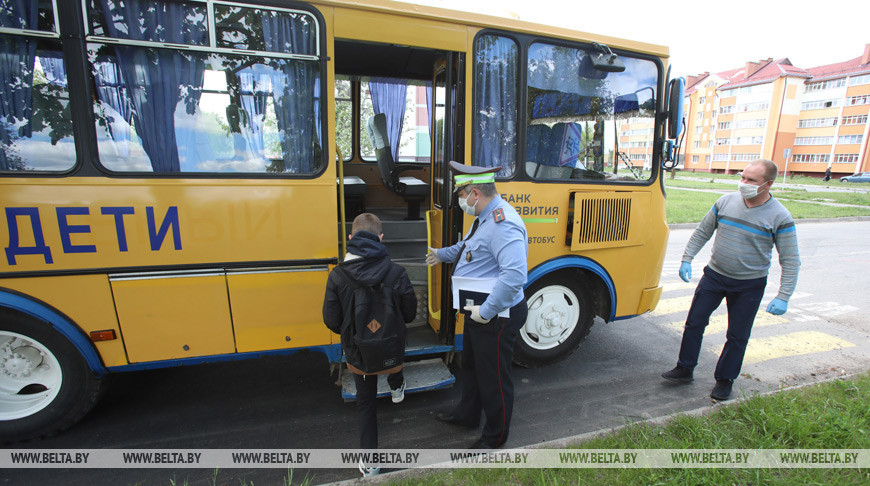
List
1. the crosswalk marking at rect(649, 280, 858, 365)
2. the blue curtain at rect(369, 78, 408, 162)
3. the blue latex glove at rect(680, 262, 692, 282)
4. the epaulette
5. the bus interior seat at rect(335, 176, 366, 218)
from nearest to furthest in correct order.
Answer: the epaulette < the blue latex glove at rect(680, 262, 692, 282) < the bus interior seat at rect(335, 176, 366, 218) < the crosswalk marking at rect(649, 280, 858, 365) < the blue curtain at rect(369, 78, 408, 162)

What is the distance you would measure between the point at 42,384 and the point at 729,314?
17.1 ft

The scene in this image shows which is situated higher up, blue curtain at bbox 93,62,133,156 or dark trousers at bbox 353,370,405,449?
blue curtain at bbox 93,62,133,156

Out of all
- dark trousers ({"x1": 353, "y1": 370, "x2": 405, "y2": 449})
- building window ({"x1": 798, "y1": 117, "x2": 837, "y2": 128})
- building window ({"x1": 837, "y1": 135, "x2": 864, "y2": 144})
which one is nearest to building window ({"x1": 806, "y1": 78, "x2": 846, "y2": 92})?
building window ({"x1": 798, "y1": 117, "x2": 837, "y2": 128})

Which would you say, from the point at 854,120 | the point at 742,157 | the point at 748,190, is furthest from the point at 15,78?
the point at 854,120

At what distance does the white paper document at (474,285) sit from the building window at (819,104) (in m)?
63.1

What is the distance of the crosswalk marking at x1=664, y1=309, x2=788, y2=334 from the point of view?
5.26 m

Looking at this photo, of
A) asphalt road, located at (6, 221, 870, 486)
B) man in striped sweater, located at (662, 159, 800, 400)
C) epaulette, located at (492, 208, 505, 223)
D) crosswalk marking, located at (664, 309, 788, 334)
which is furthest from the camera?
crosswalk marking, located at (664, 309, 788, 334)

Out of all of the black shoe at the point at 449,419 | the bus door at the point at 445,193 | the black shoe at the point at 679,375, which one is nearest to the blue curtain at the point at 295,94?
the bus door at the point at 445,193

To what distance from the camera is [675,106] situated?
3.75 metres

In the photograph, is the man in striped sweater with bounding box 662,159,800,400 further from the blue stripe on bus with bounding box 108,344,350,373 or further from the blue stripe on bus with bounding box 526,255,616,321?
the blue stripe on bus with bounding box 108,344,350,373

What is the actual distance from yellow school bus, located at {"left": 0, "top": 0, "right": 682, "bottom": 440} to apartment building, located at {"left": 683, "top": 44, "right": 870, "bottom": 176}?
49617 millimetres

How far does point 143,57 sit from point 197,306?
5.33 feet

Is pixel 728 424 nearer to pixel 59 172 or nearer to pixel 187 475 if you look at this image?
pixel 187 475

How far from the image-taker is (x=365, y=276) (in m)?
2.40
